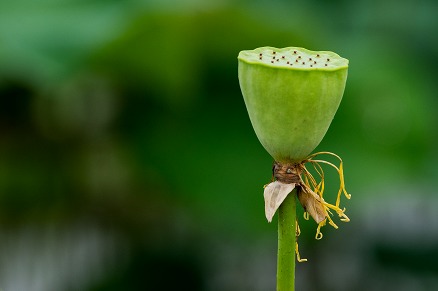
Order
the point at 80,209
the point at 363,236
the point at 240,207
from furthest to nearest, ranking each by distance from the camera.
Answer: the point at 363,236 → the point at 80,209 → the point at 240,207

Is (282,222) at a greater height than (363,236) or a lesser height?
greater

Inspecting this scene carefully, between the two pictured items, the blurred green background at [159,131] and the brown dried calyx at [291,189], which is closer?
the brown dried calyx at [291,189]

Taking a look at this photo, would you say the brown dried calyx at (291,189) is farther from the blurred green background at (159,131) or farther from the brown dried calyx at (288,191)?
the blurred green background at (159,131)

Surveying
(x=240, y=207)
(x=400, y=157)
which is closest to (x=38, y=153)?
(x=240, y=207)

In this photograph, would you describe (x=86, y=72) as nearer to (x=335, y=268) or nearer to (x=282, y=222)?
(x=335, y=268)

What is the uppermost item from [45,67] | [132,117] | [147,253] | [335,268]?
[45,67]

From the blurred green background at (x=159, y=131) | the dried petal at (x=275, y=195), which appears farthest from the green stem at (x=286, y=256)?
the blurred green background at (x=159, y=131)

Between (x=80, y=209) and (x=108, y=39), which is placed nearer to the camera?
(x=108, y=39)
